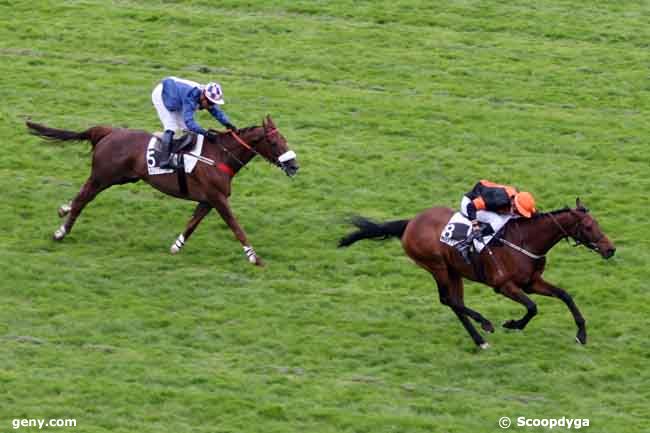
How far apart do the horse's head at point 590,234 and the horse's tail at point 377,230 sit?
6.70 ft

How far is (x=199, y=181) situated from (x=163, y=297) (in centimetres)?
165

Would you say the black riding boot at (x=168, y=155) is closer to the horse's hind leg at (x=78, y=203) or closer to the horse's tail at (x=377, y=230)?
the horse's hind leg at (x=78, y=203)

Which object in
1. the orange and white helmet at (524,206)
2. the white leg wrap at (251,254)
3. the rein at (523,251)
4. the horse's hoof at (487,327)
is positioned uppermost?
the orange and white helmet at (524,206)

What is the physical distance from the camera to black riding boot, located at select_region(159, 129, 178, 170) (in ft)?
55.3

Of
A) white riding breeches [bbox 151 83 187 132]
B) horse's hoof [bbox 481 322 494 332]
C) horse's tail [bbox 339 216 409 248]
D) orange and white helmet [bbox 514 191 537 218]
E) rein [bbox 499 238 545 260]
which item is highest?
orange and white helmet [bbox 514 191 537 218]

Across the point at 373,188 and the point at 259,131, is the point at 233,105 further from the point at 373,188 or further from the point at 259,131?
the point at 259,131

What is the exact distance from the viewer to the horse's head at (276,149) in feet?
54.2

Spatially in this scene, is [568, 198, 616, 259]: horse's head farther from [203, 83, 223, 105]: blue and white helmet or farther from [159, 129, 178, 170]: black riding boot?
[159, 129, 178, 170]: black riding boot

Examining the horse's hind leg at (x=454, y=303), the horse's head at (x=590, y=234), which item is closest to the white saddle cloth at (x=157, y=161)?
the horse's hind leg at (x=454, y=303)

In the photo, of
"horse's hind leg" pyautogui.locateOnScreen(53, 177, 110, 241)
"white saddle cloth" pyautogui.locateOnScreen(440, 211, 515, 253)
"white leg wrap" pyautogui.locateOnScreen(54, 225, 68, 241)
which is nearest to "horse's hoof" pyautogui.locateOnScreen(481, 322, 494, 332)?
"white saddle cloth" pyautogui.locateOnScreen(440, 211, 515, 253)

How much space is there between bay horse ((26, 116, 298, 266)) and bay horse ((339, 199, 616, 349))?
2429 mm

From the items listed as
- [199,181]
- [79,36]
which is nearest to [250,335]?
[199,181]

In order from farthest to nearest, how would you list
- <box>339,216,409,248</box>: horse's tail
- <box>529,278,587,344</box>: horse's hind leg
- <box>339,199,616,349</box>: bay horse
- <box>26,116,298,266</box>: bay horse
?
1. <box>26,116,298,266</box>: bay horse
2. <box>339,216,409,248</box>: horse's tail
3. <box>529,278,587,344</box>: horse's hind leg
4. <box>339,199,616,349</box>: bay horse

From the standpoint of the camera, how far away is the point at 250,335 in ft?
49.6
